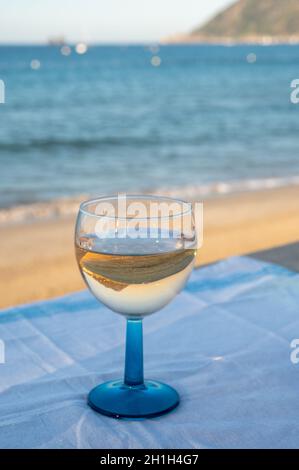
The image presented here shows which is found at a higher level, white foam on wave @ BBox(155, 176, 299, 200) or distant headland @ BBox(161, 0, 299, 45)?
distant headland @ BBox(161, 0, 299, 45)

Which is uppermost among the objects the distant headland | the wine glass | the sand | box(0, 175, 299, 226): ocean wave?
the distant headland

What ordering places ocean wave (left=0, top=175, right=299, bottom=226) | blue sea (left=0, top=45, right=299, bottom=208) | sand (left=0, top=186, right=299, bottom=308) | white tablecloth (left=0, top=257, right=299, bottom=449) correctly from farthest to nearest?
blue sea (left=0, top=45, right=299, bottom=208)
ocean wave (left=0, top=175, right=299, bottom=226)
sand (left=0, top=186, right=299, bottom=308)
white tablecloth (left=0, top=257, right=299, bottom=449)

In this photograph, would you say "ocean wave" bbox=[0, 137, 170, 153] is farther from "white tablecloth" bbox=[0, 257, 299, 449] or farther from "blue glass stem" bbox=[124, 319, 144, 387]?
"blue glass stem" bbox=[124, 319, 144, 387]

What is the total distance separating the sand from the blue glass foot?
2895 mm

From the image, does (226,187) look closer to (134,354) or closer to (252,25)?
(134,354)

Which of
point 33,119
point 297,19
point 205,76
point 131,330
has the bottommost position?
point 131,330

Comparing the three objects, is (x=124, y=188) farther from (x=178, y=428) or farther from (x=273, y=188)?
(x=178, y=428)

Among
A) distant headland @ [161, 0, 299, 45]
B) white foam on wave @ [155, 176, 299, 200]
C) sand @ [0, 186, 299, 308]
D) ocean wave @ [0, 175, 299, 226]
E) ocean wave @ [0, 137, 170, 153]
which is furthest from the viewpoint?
distant headland @ [161, 0, 299, 45]

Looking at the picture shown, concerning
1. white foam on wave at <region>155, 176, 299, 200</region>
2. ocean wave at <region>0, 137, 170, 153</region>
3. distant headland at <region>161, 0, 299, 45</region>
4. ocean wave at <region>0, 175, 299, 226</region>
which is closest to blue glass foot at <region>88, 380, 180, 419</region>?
ocean wave at <region>0, 175, 299, 226</region>

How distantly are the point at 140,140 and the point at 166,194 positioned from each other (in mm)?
6280

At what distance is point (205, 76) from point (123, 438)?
3887 centimetres

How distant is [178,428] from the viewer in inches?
31.4

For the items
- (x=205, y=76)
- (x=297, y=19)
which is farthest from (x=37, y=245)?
(x=297, y=19)

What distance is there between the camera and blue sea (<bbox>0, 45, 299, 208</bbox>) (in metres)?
9.22
